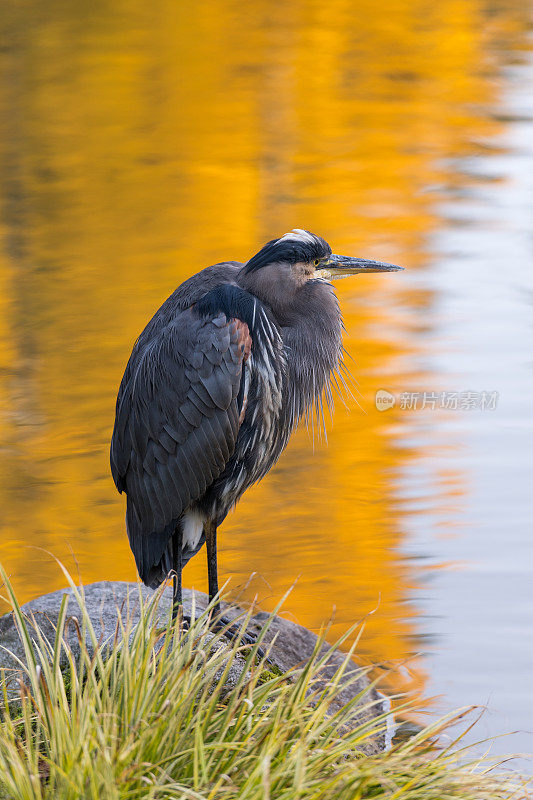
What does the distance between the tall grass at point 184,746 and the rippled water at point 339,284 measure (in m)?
0.84

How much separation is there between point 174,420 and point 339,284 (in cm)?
663

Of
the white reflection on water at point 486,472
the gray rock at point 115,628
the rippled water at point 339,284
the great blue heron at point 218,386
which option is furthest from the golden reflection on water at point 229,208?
the great blue heron at point 218,386

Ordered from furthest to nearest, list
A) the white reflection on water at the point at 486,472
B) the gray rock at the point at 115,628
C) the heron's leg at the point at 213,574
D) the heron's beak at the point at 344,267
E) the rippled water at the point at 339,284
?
the rippled water at the point at 339,284 < the white reflection on water at the point at 486,472 < the heron's leg at the point at 213,574 < the heron's beak at the point at 344,267 < the gray rock at the point at 115,628

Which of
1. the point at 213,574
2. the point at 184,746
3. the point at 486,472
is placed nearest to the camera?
the point at 184,746

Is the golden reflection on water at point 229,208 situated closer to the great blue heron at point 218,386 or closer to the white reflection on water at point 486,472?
the white reflection on water at point 486,472

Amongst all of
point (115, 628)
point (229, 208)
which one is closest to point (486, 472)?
point (115, 628)

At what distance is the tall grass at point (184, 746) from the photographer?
117 inches

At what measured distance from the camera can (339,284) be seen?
35.0 feet

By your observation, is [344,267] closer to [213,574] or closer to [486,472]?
[213,574]

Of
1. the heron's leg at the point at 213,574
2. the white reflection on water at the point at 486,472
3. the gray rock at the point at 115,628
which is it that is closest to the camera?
the gray rock at the point at 115,628

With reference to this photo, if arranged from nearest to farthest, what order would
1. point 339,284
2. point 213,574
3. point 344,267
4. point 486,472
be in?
point 344,267
point 213,574
point 486,472
point 339,284

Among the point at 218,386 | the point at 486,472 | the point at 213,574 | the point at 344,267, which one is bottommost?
the point at 486,472

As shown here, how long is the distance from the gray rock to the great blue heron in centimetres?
19

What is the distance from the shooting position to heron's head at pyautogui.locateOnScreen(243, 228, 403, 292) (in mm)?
4109
